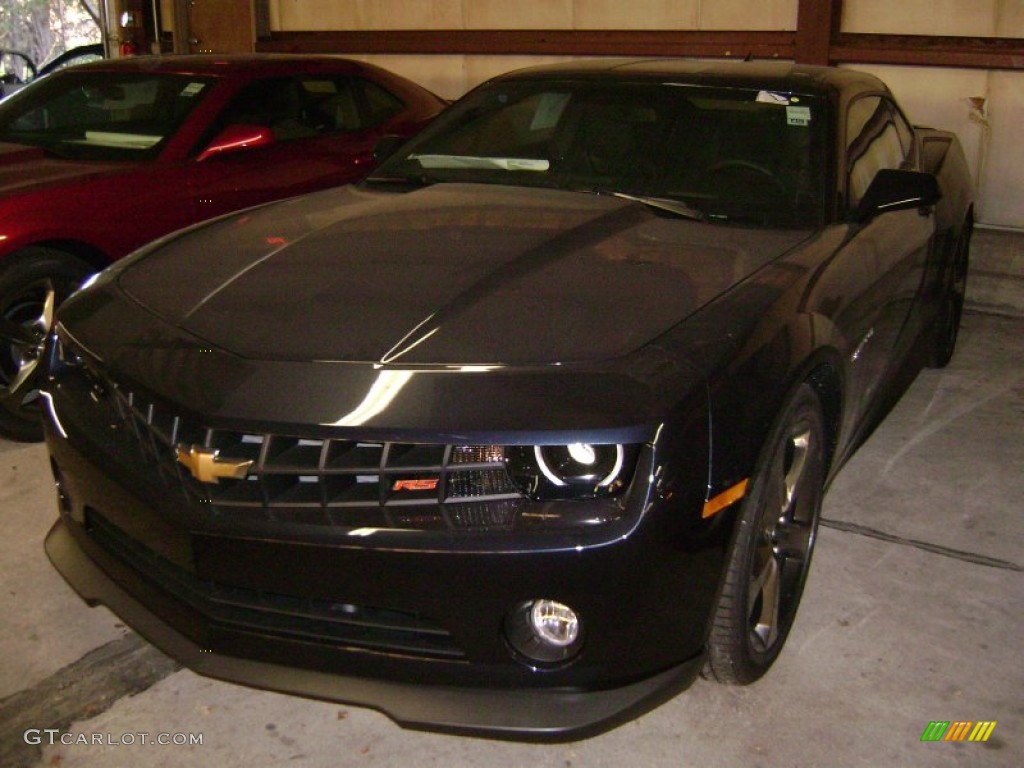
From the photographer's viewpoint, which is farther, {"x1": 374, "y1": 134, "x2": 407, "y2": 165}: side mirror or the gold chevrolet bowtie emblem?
{"x1": 374, "y1": 134, "x2": 407, "y2": 165}: side mirror

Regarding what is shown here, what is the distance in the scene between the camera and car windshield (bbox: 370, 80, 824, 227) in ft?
11.1

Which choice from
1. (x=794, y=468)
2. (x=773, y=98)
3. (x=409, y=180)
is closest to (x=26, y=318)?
(x=409, y=180)

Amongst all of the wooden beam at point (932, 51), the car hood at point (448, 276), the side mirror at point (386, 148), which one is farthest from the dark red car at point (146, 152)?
the wooden beam at point (932, 51)

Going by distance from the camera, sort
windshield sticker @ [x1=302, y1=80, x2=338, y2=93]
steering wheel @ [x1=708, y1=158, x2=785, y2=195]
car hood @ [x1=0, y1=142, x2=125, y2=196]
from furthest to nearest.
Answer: windshield sticker @ [x1=302, y1=80, x2=338, y2=93]
car hood @ [x1=0, y1=142, x2=125, y2=196]
steering wheel @ [x1=708, y1=158, x2=785, y2=195]

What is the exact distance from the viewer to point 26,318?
4246mm

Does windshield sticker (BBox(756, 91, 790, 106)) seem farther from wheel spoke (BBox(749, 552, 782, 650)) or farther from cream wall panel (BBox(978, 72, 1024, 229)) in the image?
cream wall panel (BBox(978, 72, 1024, 229))

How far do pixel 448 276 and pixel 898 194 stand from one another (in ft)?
4.68

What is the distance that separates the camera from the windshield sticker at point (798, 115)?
353 cm

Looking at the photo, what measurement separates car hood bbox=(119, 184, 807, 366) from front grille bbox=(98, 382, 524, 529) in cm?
21

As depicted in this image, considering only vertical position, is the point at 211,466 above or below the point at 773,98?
below

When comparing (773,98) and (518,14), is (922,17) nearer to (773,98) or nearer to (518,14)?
(518,14)

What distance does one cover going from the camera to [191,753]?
2.53m

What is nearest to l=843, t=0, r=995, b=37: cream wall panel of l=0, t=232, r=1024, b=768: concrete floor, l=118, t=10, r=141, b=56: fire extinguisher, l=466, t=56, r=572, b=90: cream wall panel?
l=466, t=56, r=572, b=90: cream wall panel

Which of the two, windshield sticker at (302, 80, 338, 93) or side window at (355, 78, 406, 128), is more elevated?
windshield sticker at (302, 80, 338, 93)
